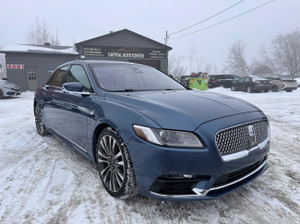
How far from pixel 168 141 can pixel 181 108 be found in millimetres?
428

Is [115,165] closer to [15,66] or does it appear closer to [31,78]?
[31,78]

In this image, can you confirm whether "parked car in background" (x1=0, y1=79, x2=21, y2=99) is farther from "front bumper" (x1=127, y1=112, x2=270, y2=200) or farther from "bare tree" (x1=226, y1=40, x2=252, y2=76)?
"bare tree" (x1=226, y1=40, x2=252, y2=76)

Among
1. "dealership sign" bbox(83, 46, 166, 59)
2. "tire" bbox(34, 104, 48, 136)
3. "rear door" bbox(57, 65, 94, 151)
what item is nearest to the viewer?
"rear door" bbox(57, 65, 94, 151)

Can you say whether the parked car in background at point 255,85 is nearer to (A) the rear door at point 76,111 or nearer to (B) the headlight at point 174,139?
(A) the rear door at point 76,111

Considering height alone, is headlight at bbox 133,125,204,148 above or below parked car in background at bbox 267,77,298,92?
below

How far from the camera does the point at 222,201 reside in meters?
2.29

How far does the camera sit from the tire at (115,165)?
2059mm

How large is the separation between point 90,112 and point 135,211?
49.3 inches

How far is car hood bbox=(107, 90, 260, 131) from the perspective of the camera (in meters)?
1.86

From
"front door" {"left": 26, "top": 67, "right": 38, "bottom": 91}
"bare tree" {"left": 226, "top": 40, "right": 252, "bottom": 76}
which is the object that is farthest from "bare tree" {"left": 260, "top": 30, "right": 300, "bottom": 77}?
"front door" {"left": 26, "top": 67, "right": 38, "bottom": 91}

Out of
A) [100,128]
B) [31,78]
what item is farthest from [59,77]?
[31,78]

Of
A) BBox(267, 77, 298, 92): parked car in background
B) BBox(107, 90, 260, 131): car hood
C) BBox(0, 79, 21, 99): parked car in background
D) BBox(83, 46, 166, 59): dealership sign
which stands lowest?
BBox(0, 79, 21, 99): parked car in background

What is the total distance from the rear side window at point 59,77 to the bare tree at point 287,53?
217ft

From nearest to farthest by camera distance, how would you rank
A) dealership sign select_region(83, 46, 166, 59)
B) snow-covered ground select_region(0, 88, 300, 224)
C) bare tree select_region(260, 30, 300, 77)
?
snow-covered ground select_region(0, 88, 300, 224), dealership sign select_region(83, 46, 166, 59), bare tree select_region(260, 30, 300, 77)
